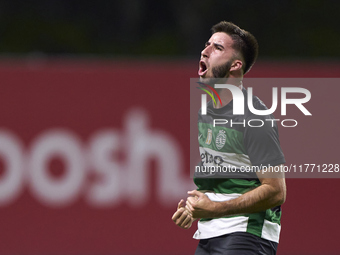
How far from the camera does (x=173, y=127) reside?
8.49m

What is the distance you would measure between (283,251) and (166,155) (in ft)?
5.96

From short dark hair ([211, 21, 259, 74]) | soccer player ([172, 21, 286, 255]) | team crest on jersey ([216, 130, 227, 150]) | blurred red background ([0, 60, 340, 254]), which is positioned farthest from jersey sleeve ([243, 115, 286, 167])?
blurred red background ([0, 60, 340, 254])

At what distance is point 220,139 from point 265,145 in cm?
34

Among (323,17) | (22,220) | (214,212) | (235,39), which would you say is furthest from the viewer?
(323,17)

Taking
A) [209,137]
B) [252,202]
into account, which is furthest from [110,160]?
[252,202]

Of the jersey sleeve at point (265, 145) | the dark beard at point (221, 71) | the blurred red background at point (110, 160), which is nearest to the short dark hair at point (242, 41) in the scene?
the dark beard at point (221, 71)

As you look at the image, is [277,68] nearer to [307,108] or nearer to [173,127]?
[307,108]

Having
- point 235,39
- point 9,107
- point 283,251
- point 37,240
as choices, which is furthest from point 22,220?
point 235,39

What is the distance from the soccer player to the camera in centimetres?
380

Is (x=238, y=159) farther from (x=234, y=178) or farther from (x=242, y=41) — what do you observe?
(x=242, y=41)

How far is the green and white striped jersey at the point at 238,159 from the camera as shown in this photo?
3.80 meters

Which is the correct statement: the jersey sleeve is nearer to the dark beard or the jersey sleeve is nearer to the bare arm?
the bare arm

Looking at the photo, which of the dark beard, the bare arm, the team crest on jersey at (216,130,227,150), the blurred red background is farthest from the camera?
the blurred red background

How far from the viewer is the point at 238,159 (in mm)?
4000
